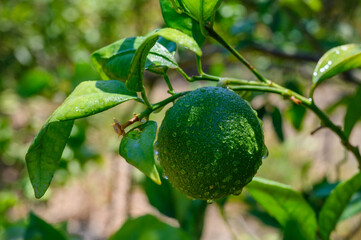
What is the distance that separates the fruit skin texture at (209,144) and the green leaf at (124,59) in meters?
0.07

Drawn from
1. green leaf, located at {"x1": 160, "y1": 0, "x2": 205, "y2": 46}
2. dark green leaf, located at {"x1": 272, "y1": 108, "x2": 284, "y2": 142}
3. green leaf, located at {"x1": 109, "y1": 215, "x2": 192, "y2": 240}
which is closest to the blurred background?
dark green leaf, located at {"x1": 272, "y1": 108, "x2": 284, "y2": 142}

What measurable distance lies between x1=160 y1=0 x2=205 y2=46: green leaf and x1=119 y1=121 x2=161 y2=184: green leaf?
22 cm

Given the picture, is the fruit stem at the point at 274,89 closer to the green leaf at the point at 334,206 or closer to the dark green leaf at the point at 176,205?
the green leaf at the point at 334,206

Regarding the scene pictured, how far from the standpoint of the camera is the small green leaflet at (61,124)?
19.3 inches

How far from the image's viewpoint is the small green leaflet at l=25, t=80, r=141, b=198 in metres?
0.49

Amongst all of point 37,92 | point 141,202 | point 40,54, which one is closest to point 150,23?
point 40,54

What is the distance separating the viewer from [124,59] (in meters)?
0.64

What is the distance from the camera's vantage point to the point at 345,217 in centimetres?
→ 93

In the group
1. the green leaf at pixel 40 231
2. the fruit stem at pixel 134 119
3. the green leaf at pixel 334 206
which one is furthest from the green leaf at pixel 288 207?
the green leaf at pixel 40 231

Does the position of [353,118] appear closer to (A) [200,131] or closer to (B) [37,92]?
(A) [200,131]

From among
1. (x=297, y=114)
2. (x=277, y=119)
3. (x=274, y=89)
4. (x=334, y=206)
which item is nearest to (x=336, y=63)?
(x=274, y=89)

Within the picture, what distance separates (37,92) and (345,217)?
140 centimetres

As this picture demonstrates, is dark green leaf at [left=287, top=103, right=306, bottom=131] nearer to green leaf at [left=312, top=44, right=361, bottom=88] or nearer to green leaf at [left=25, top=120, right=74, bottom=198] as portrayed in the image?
green leaf at [left=312, top=44, right=361, bottom=88]

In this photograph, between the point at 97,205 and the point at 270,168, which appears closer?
the point at 97,205
